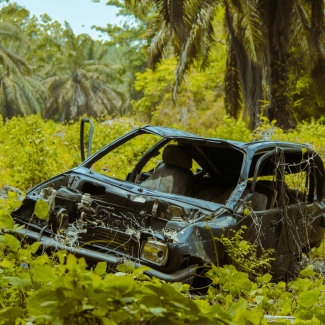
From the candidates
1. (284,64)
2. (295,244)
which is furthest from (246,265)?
(284,64)

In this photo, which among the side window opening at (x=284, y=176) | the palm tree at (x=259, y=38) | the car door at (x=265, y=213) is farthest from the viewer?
the palm tree at (x=259, y=38)

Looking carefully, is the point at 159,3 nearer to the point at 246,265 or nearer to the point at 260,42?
the point at 260,42

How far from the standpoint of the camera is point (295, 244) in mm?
4309

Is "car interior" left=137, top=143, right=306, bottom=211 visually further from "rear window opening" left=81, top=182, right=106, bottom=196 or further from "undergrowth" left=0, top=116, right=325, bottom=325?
"undergrowth" left=0, top=116, right=325, bottom=325

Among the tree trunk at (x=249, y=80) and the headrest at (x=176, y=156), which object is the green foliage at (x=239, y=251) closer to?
the headrest at (x=176, y=156)

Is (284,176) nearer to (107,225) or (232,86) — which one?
(107,225)

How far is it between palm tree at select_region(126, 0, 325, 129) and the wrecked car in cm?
709

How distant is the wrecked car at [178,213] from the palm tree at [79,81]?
37.6 metres

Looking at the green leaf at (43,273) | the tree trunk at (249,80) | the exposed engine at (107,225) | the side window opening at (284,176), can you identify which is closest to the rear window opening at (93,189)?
the exposed engine at (107,225)

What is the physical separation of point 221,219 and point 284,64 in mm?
11142

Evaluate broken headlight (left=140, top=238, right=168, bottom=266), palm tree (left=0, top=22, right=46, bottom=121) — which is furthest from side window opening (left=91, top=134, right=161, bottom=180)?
palm tree (left=0, top=22, right=46, bottom=121)

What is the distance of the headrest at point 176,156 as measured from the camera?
15.8 ft

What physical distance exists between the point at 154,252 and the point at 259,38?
9.29m

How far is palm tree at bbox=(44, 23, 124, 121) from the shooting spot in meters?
41.9
